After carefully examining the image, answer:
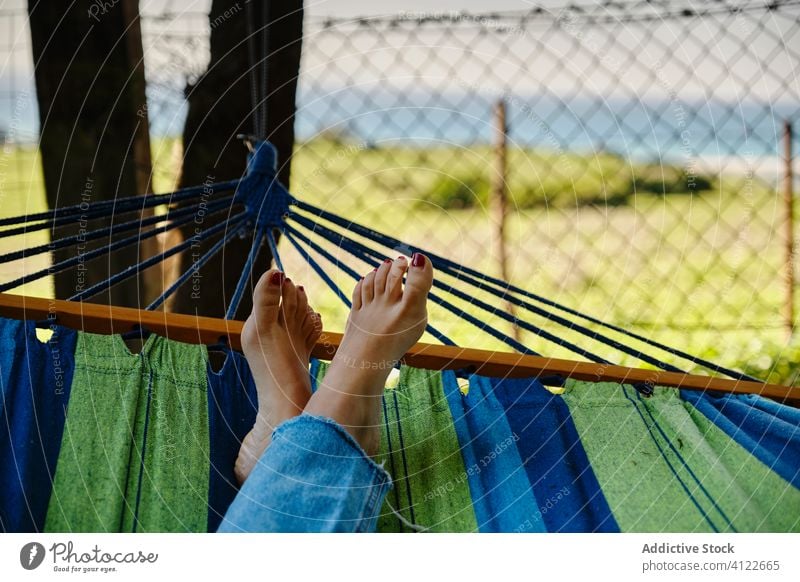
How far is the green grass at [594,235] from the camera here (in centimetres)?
180

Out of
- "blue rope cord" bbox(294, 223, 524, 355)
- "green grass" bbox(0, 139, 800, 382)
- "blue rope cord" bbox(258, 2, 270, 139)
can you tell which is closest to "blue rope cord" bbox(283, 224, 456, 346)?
"blue rope cord" bbox(294, 223, 524, 355)

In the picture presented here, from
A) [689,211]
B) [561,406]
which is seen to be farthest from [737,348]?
[561,406]

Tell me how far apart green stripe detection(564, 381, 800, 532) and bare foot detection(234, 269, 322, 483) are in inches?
10.6

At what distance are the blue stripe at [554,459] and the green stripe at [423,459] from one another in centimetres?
6

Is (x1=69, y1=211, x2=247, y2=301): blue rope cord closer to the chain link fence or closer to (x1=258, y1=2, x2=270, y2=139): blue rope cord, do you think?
(x1=258, y1=2, x2=270, y2=139): blue rope cord

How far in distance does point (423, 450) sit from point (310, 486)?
18cm

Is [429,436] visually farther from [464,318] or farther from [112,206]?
[112,206]

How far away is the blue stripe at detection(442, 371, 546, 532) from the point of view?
28.0 inches

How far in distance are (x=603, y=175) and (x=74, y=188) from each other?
3.86ft

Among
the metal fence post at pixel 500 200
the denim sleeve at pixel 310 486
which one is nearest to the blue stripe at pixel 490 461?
the denim sleeve at pixel 310 486

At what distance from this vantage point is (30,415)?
704 millimetres

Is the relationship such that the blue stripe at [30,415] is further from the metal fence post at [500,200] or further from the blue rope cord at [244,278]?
the metal fence post at [500,200]

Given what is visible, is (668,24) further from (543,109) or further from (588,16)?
(543,109)
